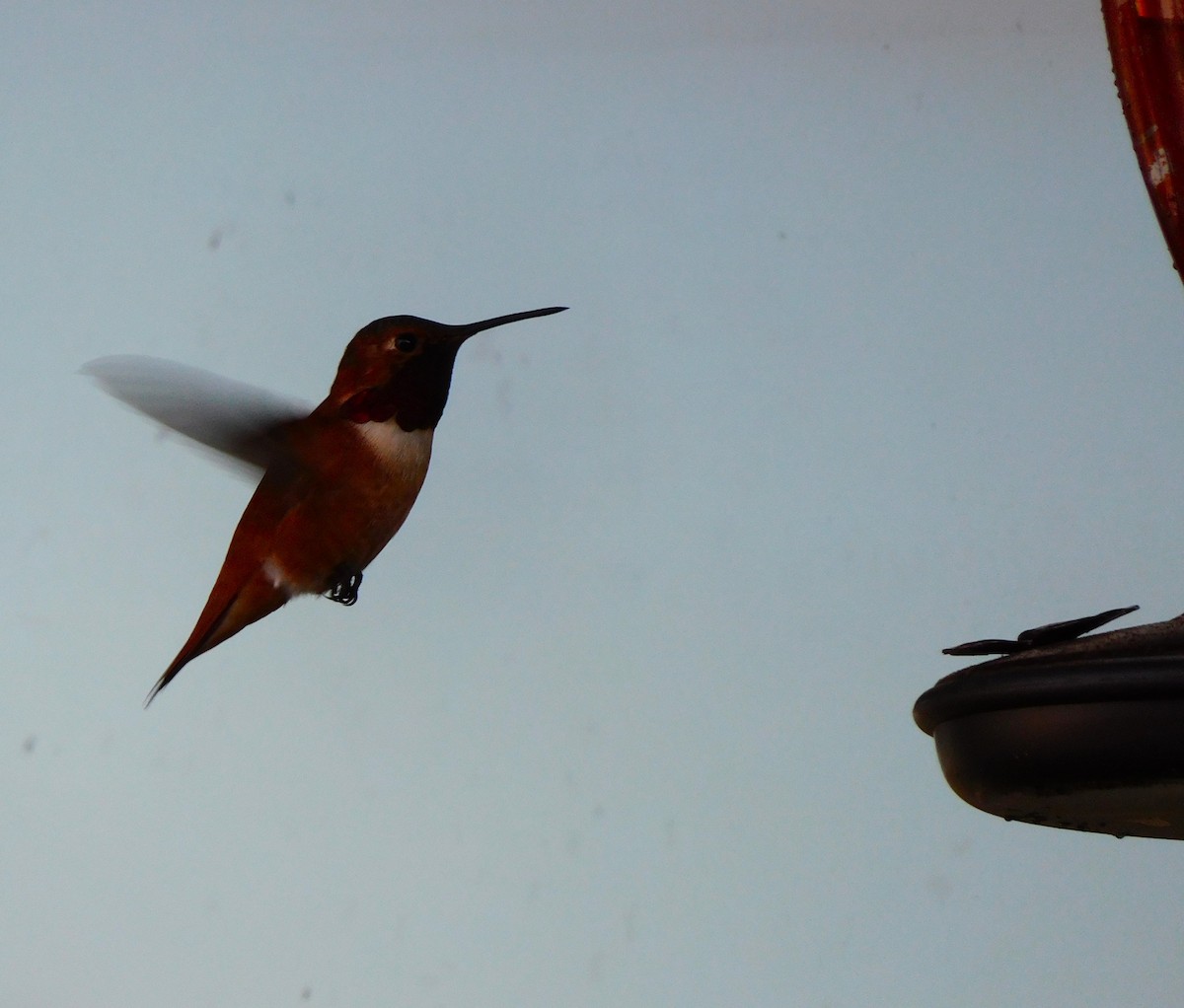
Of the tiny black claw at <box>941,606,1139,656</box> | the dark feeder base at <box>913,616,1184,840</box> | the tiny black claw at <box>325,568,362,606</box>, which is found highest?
the tiny black claw at <box>325,568,362,606</box>

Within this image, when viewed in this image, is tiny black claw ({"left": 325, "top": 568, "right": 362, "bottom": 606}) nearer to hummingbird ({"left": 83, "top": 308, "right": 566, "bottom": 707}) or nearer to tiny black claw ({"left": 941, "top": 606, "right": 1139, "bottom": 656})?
hummingbird ({"left": 83, "top": 308, "right": 566, "bottom": 707})

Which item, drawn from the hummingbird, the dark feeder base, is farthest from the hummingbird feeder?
the hummingbird

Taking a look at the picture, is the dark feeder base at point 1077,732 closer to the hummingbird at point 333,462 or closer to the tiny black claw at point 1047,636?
the tiny black claw at point 1047,636

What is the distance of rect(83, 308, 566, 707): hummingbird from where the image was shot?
1.07 meters

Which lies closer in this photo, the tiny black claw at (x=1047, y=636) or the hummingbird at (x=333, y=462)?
the tiny black claw at (x=1047, y=636)

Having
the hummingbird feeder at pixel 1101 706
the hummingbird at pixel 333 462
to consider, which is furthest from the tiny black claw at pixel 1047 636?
the hummingbird at pixel 333 462

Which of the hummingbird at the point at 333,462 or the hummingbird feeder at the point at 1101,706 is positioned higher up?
the hummingbird at the point at 333,462

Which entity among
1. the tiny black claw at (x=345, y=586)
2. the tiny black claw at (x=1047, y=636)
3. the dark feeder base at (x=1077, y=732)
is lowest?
the dark feeder base at (x=1077, y=732)

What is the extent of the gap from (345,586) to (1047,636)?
2.47ft

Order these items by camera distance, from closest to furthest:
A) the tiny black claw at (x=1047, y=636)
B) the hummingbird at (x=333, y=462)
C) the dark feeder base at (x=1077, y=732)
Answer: the dark feeder base at (x=1077, y=732)
the tiny black claw at (x=1047, y=636)
the hummingbird at (x=333, y=462)

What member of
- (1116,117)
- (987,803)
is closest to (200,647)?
(987,803)

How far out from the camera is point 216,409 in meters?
1.02

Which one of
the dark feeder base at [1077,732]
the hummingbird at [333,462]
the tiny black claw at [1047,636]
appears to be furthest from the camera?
the hummingbird at [333,462]

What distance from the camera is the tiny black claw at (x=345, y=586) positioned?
1.13 metres
